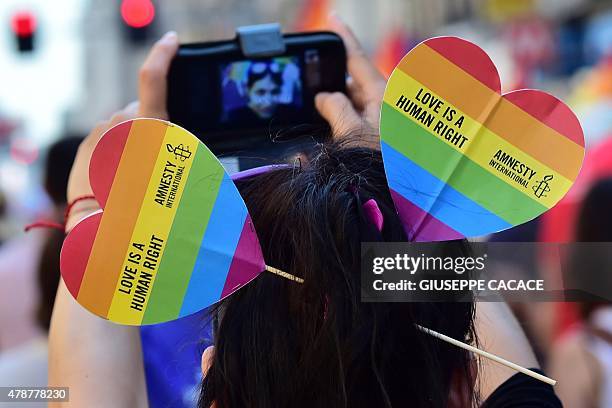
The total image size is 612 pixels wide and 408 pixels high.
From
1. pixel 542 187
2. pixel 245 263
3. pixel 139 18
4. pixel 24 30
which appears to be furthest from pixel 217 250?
pixel 139 18

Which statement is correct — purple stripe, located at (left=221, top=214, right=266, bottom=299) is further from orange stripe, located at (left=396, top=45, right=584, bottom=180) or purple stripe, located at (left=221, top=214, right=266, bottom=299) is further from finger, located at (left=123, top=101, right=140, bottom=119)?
finger, located at (left=123, top=101, right=140, bottom=119)

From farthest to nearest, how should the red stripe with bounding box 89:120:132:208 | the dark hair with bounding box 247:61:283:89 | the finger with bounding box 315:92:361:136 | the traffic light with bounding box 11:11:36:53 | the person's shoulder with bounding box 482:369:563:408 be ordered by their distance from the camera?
the traffic light with bounding box 11:11:36:53, the dark hair with bounding box 247:61:283:89, the finger with bounding box 315:92:361:136, the person's shoulder with bounding box 482:369:563:408, the red stripe with bounding box 89:120:132:208

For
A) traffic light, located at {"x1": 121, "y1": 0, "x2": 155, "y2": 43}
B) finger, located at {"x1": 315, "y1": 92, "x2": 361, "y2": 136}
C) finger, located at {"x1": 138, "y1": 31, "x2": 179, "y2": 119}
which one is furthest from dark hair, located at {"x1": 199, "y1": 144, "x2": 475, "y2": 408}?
traffic light, located at {"x1": 121, "y1": 0, "x2": 155, "y2": 43}

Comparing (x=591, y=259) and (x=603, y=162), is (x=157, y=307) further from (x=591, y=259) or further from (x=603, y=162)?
(x=603, y=162)

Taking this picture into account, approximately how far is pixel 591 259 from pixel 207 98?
2.14ft

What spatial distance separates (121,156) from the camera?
95cm

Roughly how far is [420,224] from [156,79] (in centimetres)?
55

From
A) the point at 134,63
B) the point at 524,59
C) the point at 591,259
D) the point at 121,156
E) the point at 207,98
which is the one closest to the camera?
the point at 121,156

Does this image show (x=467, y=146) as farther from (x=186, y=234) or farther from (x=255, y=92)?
(x=255, y=92)

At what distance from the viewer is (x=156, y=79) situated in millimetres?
1357

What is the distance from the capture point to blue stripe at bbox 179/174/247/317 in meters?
0.98

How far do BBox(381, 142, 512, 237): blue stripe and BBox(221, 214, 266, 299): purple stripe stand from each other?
6.7 inches

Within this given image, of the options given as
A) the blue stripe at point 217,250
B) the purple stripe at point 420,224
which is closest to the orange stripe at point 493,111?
the purple stripe at point 420,224

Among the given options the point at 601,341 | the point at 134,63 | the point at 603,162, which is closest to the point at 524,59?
the point at 603,162
